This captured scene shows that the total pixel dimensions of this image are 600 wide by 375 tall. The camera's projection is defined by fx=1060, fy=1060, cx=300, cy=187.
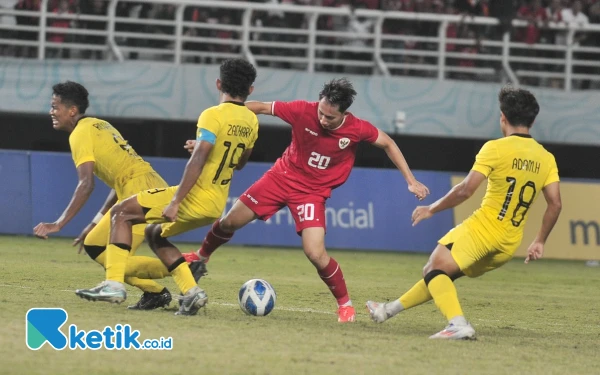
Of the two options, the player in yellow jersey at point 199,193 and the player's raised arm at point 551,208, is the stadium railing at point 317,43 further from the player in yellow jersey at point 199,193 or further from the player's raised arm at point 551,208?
the player's raised arm at point 551,208

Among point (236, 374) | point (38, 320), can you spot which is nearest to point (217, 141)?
point (38, 320)

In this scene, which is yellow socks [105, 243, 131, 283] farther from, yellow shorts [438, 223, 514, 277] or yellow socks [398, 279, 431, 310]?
yellow shorts [438, 223, 514, 277]

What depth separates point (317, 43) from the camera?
2300 cm

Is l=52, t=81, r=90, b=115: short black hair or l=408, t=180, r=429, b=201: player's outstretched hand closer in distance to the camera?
l=408, t=180, r=429, b=201: player's outstretched hand

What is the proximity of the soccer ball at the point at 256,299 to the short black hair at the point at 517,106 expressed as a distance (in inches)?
98.6

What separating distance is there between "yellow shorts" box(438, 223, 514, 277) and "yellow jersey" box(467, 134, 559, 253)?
1.9 inches

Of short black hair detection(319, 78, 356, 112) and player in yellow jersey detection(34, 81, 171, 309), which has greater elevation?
short black hair detection(319, 78, 356, 112)

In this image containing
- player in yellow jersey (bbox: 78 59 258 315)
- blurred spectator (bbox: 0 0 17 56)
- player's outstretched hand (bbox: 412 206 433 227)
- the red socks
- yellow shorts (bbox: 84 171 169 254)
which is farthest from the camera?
blurred spectator (bbox: 0 0 17 56)

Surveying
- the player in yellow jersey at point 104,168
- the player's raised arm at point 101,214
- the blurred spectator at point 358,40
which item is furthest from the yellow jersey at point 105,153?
the blurred spectator at point 358,40

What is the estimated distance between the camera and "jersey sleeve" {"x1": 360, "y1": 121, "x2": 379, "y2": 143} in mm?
9172

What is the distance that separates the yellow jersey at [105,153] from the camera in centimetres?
884

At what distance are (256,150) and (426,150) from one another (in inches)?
159

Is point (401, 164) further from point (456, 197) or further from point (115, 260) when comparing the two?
point (115, 260)

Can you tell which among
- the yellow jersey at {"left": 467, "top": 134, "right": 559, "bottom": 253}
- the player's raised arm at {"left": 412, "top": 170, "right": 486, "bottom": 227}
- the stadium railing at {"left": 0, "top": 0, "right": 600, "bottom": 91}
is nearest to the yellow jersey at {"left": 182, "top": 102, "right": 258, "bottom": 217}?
the player's raised arm at {"left": 412, "top": 170, "right": 486, "bottom": 227}
